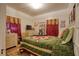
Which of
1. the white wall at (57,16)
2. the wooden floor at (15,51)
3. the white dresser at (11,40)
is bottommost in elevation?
the wooden floor at (15,51)

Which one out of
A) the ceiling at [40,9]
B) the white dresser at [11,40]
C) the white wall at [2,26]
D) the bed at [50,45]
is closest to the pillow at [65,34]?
the bed at [50,45]

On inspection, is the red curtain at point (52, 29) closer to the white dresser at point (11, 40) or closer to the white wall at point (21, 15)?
the white wall at point (21, 15)

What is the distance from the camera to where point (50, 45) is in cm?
132

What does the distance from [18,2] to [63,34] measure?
51 cm

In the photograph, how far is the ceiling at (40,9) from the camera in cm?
132

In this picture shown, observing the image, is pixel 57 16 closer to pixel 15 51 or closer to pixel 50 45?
pixel 50 45

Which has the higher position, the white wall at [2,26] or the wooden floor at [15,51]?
the white wall at [2,26]

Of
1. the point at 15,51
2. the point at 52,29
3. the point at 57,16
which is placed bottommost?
the point at 15,51

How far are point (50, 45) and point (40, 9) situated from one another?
1.14 feet

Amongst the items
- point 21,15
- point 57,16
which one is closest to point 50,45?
point 57,16

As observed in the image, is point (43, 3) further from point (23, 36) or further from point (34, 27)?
point (23, 36)

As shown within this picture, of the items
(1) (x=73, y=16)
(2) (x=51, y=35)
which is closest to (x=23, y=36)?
(2) (x=51, y=35)

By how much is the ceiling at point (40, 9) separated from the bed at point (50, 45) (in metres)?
0.22

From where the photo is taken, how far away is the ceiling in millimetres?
1315
